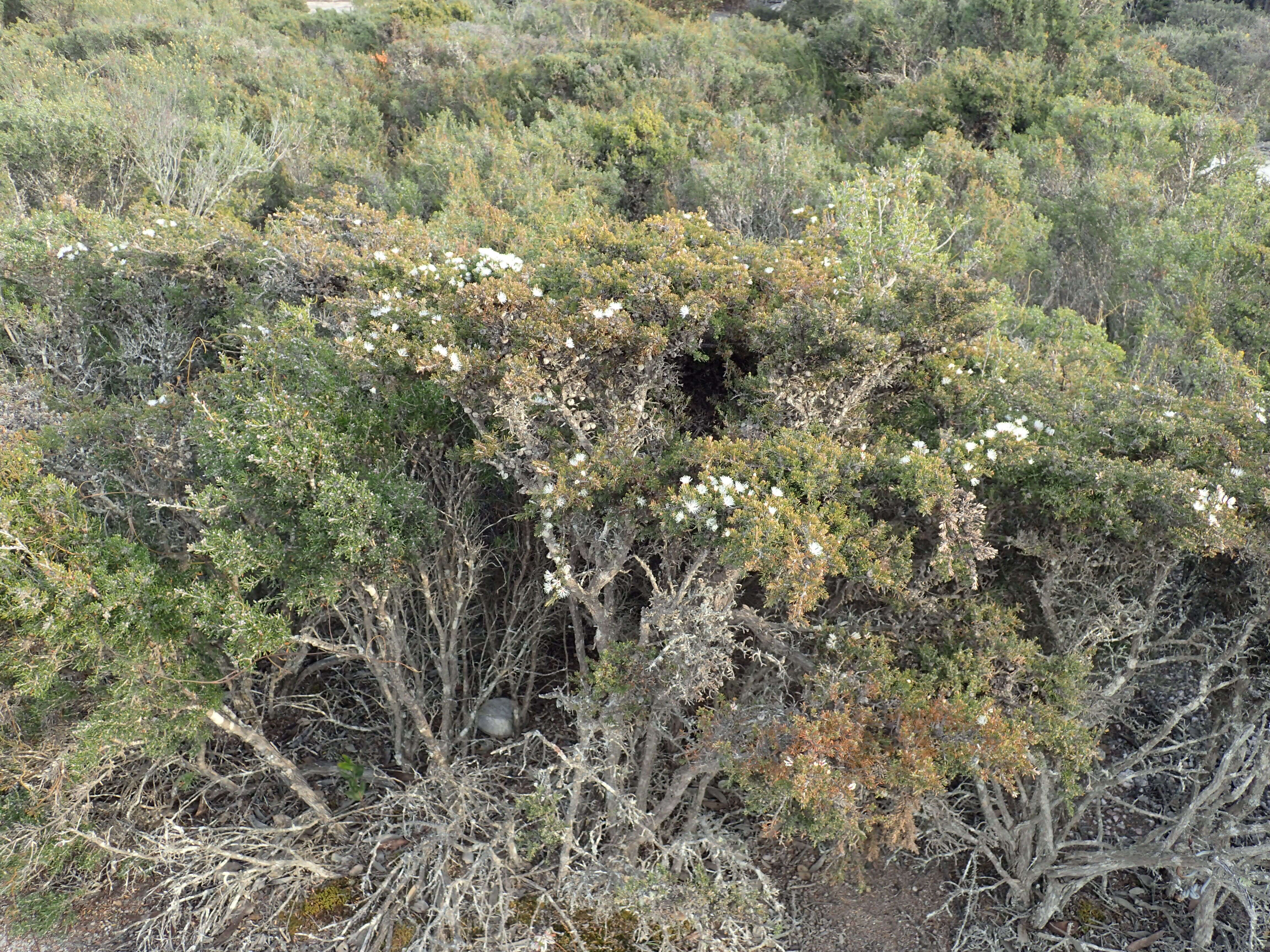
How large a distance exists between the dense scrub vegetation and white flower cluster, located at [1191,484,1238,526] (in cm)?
3

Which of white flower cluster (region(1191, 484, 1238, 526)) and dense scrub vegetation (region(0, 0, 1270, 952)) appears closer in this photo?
white flower cluster (region(1191, 484, 1238, 526))

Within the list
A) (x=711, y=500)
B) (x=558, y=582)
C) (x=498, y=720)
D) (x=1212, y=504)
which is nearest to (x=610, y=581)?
(x=558, y=582)

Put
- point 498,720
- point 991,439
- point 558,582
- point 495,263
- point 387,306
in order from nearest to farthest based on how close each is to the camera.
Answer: point 558,582, point 991,439, point 387,306, point 495,263, point 498,720

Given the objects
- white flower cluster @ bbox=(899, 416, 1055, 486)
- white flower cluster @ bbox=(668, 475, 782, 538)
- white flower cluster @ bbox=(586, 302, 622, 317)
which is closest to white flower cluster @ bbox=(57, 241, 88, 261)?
white flower cluster @ bbox=(586, 302, 622, 317)

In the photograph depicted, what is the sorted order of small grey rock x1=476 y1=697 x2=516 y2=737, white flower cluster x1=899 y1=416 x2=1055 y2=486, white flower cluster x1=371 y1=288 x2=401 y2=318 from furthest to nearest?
1. small grey rock x1=476 y1=697 x2=516 y2=737
2. white flower cluster x1=371 y1=288 x2=401 y2=318
3. white flower cluster x1=899 y1=416 x2=1055 y2=486

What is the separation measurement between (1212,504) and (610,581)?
2725 mm

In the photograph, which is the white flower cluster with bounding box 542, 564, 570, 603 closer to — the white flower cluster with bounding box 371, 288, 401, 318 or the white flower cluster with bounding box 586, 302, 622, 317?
the white flower cluster with bounding box 586, 302, 622, 317

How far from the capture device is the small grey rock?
5.38 meters

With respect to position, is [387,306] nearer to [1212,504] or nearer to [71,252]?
[71,252]

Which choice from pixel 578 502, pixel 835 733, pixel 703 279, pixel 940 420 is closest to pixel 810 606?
pixel 835 733

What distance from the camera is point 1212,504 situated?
3510mm

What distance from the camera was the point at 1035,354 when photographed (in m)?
5.24

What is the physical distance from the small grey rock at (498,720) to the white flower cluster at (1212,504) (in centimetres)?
404

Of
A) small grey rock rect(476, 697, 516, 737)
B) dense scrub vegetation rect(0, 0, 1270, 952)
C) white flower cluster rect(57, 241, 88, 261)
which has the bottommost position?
small grey rock rect(476, 697, 516, 737)
